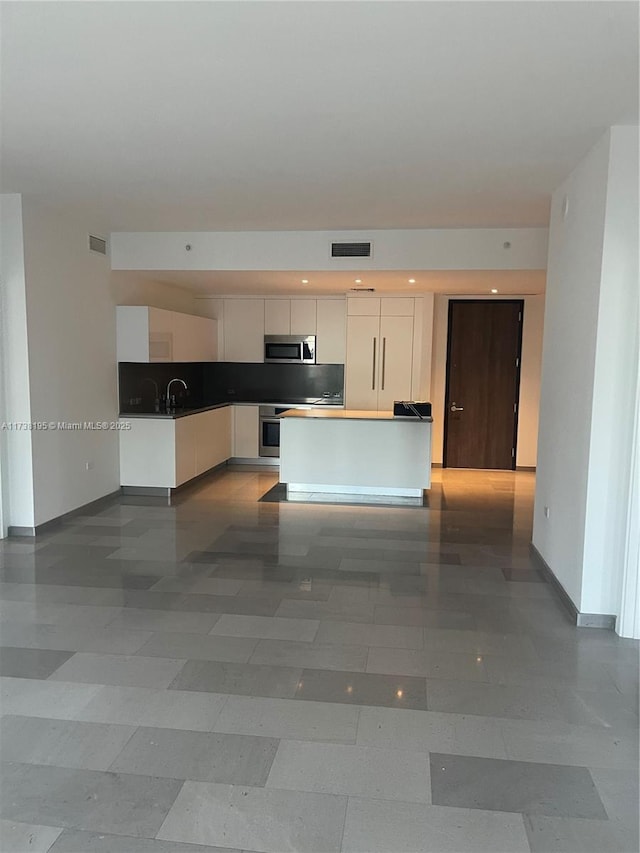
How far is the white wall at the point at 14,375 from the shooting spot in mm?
4988

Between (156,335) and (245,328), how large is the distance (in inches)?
82.8

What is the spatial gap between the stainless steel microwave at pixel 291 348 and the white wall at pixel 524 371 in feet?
5.57

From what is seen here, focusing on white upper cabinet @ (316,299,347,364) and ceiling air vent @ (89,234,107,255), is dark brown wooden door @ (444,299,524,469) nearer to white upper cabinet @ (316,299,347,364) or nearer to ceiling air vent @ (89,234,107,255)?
white upper cabinet @ (316,299,347,364)

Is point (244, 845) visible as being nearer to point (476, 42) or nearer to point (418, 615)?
point (418, 615)

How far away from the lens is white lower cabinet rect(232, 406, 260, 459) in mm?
8812

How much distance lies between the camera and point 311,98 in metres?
2.96

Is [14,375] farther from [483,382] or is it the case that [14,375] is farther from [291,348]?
[483,382]

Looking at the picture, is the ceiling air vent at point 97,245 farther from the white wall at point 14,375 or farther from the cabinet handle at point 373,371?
the cabinet handle at point 373,371

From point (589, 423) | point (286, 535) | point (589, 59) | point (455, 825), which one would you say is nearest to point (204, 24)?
point (589, 59)

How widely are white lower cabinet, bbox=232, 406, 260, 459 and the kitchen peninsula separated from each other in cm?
173

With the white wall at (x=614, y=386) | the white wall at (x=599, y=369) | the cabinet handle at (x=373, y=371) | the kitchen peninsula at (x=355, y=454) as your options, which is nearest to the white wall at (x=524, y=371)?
the cabinet handle at (x=373, y=371)

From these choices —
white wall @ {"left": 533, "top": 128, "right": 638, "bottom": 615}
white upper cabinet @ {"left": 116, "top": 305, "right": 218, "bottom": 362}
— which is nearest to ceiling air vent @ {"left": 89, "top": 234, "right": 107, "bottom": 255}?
white upper cabinet @ {"left": 116, "top": 305, "right": 218, "bottom": 362}

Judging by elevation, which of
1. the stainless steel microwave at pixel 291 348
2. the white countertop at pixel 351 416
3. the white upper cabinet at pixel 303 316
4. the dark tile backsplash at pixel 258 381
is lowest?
the white countertop at pixel 351 416

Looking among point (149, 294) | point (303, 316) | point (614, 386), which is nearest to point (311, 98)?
point (614, 386)
